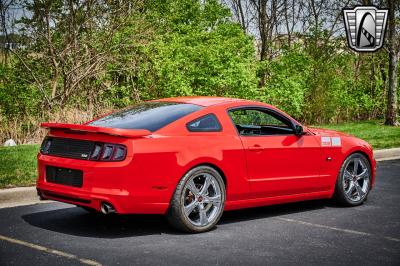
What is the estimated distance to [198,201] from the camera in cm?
634

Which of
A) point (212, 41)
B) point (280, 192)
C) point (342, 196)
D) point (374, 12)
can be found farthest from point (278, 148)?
point (374, 12)

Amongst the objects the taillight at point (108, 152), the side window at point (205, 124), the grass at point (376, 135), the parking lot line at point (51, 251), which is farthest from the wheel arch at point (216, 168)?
the grass at point (376, 135)

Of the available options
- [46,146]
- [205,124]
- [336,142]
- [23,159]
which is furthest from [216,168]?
[23,159]

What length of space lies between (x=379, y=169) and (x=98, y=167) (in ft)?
24.0

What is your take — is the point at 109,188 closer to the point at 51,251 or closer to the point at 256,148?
the point at 51,251

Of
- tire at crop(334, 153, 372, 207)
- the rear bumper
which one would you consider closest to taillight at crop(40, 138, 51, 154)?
the rear bumper

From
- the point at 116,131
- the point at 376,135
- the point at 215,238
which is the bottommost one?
the point at 215,238

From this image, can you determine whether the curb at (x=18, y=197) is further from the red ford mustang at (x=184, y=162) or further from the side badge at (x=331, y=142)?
the side badge at (x=331, y=142)

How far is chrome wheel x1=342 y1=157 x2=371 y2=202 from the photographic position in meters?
8.07

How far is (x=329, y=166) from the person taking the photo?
778 cm

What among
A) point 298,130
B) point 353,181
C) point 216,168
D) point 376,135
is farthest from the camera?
point 376,135

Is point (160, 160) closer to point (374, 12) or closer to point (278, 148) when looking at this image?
point (278, 148)

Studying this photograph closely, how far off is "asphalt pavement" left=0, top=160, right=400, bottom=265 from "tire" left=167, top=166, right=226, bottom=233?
0.12 m

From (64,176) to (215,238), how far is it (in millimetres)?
1648
